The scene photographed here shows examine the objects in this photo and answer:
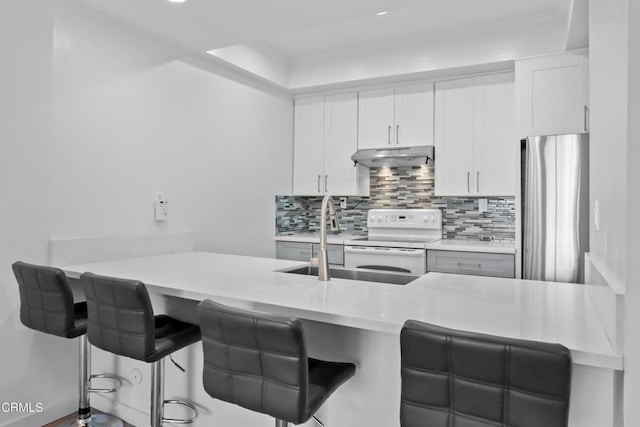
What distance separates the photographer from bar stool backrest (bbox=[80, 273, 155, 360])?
159 centimetres

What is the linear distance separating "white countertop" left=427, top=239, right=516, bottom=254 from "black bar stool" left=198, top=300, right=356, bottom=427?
240 cm

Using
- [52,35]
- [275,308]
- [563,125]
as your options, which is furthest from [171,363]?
[563,125]

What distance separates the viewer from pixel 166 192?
303 cm

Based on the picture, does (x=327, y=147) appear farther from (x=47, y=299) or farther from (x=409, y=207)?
(x=47, y=299)

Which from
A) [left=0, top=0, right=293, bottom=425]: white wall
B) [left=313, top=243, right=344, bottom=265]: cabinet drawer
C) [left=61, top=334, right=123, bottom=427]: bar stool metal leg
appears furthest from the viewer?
[left=313, top=243, right=344, bottom=265]: cabinet drawer

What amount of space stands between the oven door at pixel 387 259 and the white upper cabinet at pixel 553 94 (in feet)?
4.21

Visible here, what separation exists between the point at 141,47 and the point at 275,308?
88.5 inches

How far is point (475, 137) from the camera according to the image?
149 inches

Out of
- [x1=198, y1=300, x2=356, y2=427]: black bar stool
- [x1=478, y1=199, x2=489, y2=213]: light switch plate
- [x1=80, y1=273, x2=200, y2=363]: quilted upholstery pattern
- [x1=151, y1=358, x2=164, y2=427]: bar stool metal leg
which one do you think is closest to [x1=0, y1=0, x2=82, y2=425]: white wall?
[x1=80, y1=273, x2=200, y2=363]: quilted upholstery pattern

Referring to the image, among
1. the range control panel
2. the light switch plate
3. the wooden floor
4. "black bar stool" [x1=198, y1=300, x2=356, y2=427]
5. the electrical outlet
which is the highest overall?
the light switch plate

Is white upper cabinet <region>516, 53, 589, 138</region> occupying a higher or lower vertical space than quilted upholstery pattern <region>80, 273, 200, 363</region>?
higher

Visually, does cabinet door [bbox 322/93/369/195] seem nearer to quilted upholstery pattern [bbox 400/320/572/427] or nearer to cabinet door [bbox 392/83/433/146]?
cabinet door [bbox 392/83/433/146]

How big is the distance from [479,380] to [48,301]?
181 centimetres

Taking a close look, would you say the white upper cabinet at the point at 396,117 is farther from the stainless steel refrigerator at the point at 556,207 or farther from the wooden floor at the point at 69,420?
the wooden floor at the point at 69,420
